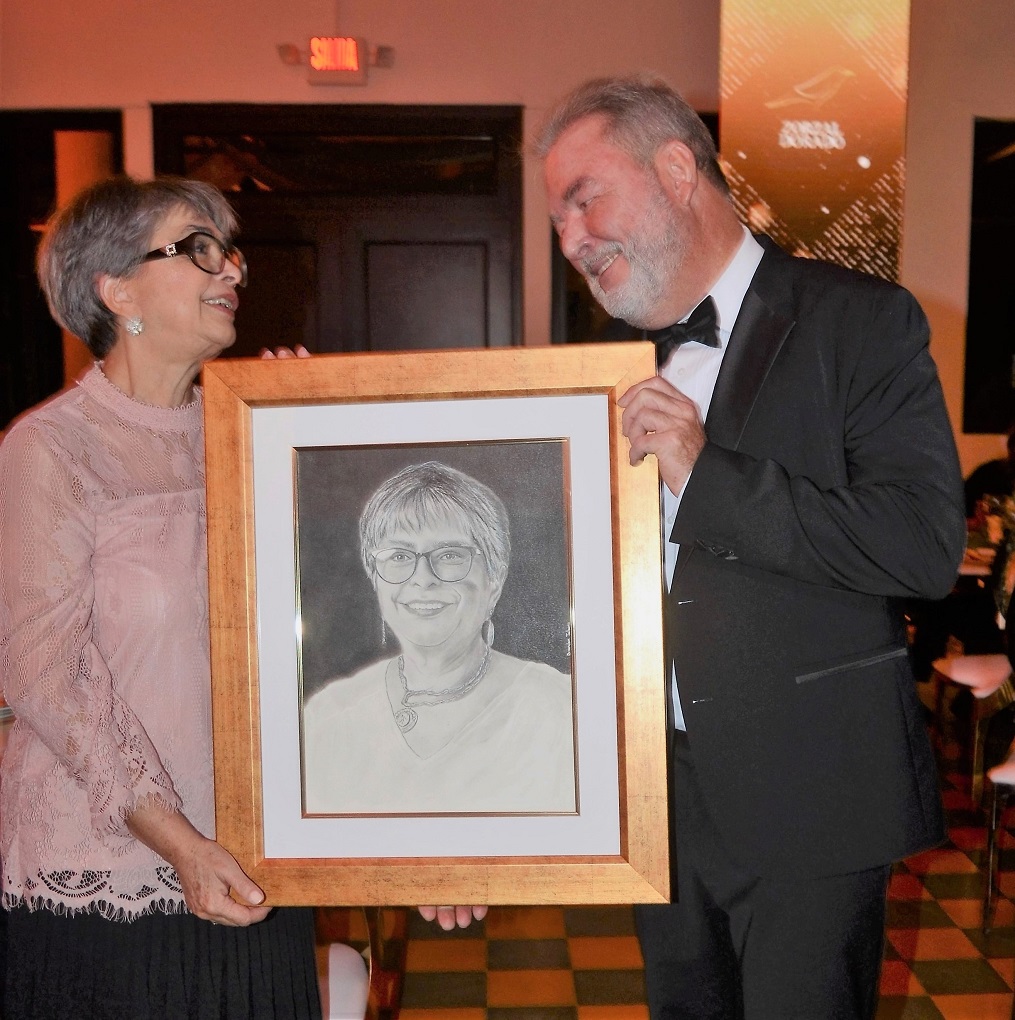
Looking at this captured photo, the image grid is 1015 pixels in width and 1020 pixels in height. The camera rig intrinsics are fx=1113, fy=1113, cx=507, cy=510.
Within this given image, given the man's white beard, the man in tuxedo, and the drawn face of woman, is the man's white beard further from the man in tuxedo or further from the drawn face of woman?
Result: the drawn face of woman

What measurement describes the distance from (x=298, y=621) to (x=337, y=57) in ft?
20.1

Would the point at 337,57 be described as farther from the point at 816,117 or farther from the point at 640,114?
the point at 640,114

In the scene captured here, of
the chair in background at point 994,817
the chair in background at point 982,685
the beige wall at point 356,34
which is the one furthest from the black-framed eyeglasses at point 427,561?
the beige wall at point 356,34

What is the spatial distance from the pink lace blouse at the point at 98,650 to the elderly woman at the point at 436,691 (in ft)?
0.91

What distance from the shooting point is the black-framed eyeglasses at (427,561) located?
1.57 meters

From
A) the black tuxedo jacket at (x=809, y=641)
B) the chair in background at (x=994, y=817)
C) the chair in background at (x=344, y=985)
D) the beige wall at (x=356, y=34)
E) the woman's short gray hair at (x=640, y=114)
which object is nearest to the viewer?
the black tuxedo jacket at (x=809, y=641)

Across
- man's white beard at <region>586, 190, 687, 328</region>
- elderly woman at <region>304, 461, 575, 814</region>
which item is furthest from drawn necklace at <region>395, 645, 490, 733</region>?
man's white beard at <region>586, 190, 687, 328</region>

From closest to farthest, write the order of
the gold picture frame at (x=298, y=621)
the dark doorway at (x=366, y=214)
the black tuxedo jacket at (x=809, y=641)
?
1. the gold picture frame at (x=298, y=621)
2. the black tuxedo jacket at (x=809, y=641)
3. the dark doorway at (x=366, y=214)

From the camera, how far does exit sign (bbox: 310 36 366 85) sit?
22.5 feet

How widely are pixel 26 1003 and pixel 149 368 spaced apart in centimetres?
103

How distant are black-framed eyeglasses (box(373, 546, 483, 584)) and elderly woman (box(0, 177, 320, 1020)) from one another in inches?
13.7

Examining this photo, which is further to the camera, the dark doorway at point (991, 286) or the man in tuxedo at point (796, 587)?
the dark doorway at point (991, 286)

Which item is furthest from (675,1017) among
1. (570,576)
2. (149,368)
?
(149,368)

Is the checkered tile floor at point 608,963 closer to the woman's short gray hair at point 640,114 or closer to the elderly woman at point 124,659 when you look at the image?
the elderly woman at point 124,659
